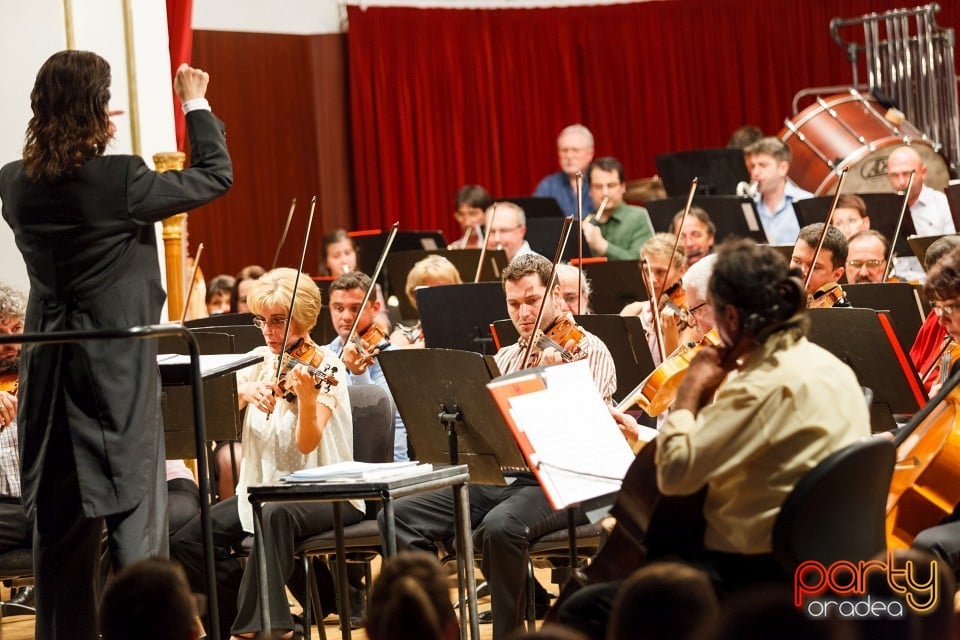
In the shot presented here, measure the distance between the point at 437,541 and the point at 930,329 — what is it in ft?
5.44

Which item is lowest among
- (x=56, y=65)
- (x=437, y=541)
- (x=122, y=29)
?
(x=437, y=541)

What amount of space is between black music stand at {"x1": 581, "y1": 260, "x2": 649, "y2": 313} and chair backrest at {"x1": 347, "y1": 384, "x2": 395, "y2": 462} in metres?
1.74

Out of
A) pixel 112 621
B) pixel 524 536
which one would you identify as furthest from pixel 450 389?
pixel 112 621

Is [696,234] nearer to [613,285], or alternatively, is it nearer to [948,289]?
[613,285]

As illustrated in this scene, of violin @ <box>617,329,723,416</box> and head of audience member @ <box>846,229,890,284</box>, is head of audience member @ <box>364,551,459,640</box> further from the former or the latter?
head of audience member @ <box>846,229,890,284</box>

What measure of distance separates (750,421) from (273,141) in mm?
7532

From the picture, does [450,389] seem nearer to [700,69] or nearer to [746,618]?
[746,618]

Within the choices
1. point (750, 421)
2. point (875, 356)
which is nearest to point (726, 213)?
point (875, 356)

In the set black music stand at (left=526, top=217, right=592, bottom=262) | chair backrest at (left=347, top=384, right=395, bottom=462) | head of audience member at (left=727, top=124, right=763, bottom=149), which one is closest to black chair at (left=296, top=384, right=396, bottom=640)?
chair backrest at (left=347, top=384, right=395, bottom=462)

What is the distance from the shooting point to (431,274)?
224 inches

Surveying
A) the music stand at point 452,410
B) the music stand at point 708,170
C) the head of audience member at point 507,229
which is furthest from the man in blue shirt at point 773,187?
the music stand at point 452,410

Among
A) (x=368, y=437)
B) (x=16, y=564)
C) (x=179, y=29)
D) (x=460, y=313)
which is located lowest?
(x=16, y=564)

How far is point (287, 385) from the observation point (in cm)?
392

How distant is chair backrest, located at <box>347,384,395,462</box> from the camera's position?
409cm
